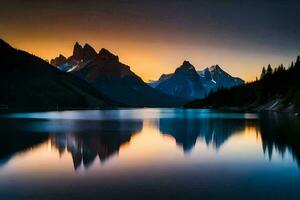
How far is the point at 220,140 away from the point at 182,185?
3269 cm

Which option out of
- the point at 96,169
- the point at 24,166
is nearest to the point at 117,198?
the point at 96,169

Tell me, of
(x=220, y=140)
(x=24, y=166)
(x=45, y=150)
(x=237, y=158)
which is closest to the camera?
(x=24, y=166)

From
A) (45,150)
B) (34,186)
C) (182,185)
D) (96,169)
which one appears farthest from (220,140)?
(34,186)

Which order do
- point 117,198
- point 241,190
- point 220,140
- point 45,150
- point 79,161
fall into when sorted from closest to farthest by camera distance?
point 117,198 < point 241,190 < point 79,161 < point 45,150 < point 220,140

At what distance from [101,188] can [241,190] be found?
8701 mm

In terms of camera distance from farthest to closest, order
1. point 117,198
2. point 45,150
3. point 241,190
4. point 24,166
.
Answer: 1. point 45,150
2. point 24,166
3. point 241,190
4. point 117,198

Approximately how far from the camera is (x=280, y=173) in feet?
100

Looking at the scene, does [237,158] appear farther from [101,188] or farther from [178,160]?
[101,188]

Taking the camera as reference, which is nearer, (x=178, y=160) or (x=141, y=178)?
(x=141, y=178)

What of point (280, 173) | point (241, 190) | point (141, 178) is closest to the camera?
point (241, 190)

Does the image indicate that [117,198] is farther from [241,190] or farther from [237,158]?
[237,158]

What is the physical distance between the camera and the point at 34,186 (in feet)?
82.2

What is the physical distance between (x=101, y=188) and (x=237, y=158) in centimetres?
1905

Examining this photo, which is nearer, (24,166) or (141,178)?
(141,178)
